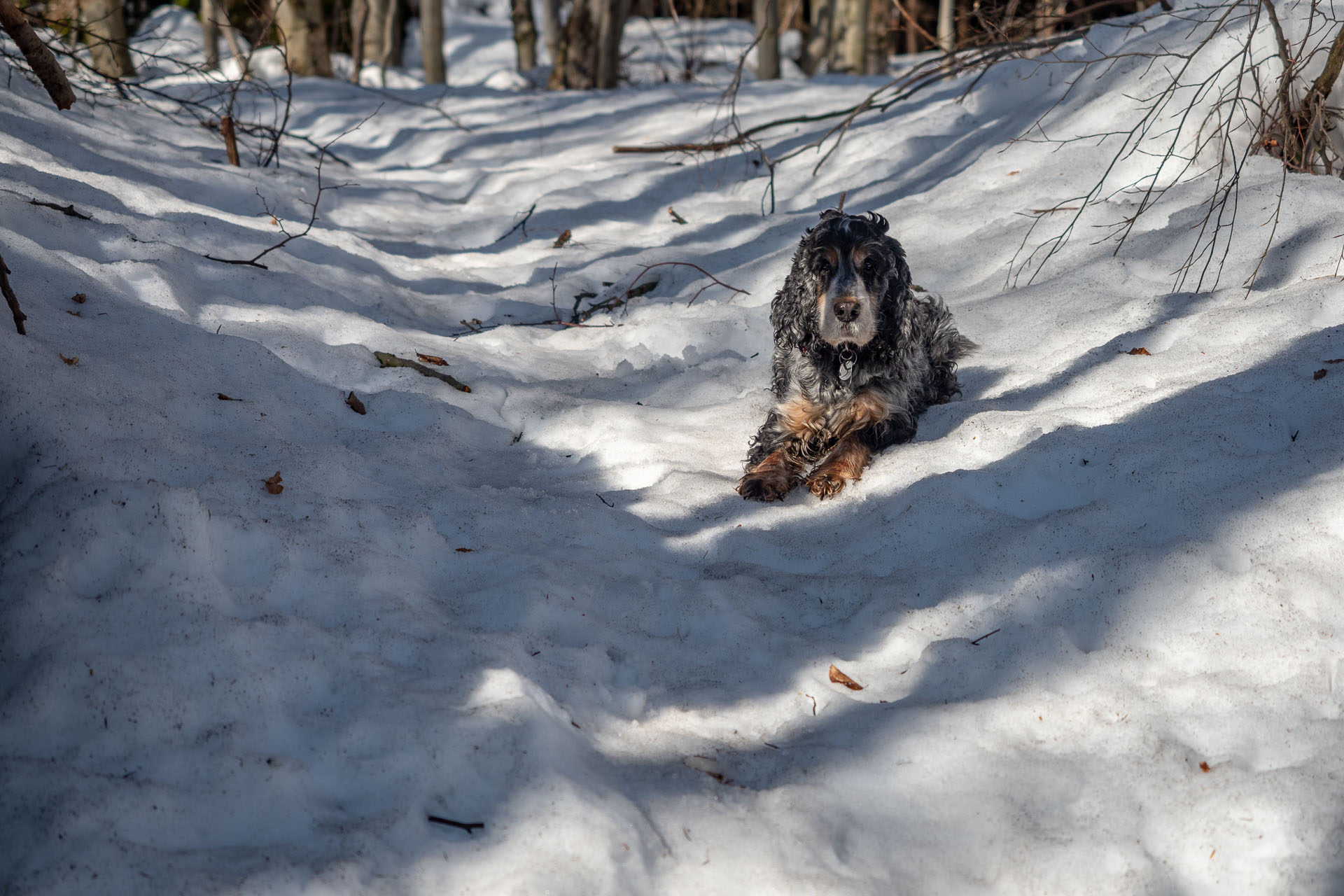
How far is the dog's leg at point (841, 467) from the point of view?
3848 millimetres

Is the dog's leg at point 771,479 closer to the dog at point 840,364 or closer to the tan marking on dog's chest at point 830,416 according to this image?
the dog at point 840,364

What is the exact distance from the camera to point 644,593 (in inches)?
120

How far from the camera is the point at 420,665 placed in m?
2.49

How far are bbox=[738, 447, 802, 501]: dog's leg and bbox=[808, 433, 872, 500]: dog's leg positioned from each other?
0.29 feet

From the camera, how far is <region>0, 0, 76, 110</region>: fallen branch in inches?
120

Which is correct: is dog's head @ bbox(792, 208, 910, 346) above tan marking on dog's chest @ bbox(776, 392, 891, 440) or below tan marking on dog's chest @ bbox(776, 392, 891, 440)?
above

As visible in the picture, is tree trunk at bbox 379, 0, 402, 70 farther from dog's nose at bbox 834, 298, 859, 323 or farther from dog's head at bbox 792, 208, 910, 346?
dog's nose at bbox 834, 298, 859, 323

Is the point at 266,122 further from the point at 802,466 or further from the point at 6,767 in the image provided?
the point at 6,767

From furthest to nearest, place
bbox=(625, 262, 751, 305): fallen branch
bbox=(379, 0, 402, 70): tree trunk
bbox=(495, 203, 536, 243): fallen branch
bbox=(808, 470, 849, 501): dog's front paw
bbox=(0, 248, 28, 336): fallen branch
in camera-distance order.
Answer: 1. bbox=(379, 0, 402, 70): tree trunk
2. bbox=(495, 203, 536, 243): fallen branch
3. bbox=(625, 262, 751, 305): fallen branch
4. bbox=(808, 470, 849, 501): dog's front paw
5. bbox=(0, 248, 28, 336): fallen branch

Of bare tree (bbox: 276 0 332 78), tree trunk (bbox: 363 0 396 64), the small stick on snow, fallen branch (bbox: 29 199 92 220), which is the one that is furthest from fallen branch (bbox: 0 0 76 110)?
tree trunk (bbox: 363 0 396 64)

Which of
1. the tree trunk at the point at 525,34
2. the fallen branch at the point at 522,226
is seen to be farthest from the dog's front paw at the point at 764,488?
the tree trunk at the point at 525,34

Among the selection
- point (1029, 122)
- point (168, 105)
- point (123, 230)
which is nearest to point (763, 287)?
point (1029, 122)

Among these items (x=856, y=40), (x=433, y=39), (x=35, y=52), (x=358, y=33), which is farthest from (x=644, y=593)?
(x=358, y=33)

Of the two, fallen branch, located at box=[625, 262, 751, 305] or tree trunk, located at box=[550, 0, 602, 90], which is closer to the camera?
fallen branch, located at box=[625, 262, 751, 305]
